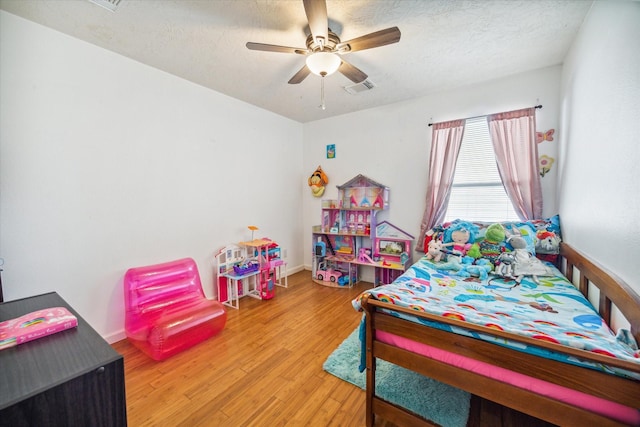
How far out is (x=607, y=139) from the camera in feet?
4.78

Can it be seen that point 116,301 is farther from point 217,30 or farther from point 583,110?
point 583,110

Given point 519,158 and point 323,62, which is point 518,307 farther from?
point 323,62

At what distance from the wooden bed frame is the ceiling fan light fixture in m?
1.70

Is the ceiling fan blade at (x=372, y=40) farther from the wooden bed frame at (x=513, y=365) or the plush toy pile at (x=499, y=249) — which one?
the plush toy pile at (x=499, y=249)

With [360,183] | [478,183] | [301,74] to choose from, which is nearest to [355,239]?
[360,183]

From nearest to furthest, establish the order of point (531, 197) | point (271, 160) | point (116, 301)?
point (116, 301), point (531, 197), point (271, 160)

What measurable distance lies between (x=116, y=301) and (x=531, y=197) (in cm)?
428

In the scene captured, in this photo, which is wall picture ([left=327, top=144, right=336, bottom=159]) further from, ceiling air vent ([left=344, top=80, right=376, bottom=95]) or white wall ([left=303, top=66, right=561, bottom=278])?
ceiling air vent ([left=344, top=80, right=376, bottom=95])

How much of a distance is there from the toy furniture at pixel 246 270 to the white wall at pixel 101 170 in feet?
0.53

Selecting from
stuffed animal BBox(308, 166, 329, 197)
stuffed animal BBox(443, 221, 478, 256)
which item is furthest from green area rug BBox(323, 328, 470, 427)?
stuffed animal BBox(308, 166, 329, 197)

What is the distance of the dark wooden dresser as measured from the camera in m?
0.75

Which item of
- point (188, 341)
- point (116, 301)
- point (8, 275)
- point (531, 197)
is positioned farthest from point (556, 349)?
point (8, 275)

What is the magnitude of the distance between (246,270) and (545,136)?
144 inches

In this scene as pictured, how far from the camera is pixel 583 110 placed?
6.14ft
